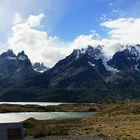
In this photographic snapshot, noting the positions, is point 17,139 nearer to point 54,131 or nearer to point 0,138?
point 0,138

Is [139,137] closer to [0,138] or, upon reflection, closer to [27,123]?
[0,138]

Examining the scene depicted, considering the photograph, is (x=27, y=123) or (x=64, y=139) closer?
(x=64, y=139)

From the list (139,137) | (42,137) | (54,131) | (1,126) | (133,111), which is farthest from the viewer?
(133,111)

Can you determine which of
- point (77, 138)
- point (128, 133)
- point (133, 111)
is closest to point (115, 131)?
point (128, 133)

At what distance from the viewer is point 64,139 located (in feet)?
206

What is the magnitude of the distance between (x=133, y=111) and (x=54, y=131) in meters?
52.4

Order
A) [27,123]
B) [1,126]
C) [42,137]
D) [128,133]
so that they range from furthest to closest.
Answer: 1. [27,123]
2. [42,137]
3. [128,133]
4. [1,126]

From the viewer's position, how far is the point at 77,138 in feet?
207

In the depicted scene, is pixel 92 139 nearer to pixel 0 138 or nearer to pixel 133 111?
pixel 0 138

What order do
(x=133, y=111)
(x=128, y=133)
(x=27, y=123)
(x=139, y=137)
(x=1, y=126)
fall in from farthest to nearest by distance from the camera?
(x=133, y=111) → (x=27, y=123) → (x=128, y=133) → (x=139, y=137) → (x=1, y=126)

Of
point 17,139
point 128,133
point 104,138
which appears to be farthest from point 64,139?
point 17,139

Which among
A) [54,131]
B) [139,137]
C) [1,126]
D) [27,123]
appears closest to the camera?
[1,126]

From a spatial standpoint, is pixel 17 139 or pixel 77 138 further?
pixel 77 138

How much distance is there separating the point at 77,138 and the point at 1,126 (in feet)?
112
